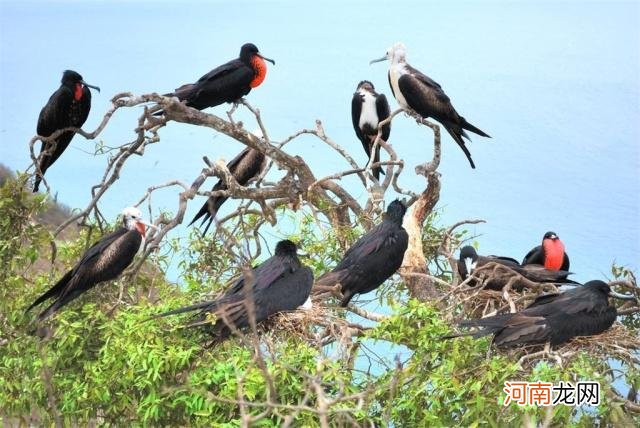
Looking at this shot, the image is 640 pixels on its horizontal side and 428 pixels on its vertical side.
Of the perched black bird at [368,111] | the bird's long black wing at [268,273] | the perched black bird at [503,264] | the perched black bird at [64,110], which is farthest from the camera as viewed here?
the perched black bird at [368,111]

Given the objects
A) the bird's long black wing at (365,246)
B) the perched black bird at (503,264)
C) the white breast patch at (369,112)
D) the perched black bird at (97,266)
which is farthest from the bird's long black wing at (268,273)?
the white breast patch at (369,112)

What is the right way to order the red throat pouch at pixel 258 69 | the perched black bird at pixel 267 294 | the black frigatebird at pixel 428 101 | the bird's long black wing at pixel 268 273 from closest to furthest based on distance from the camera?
the perched black bird at pixel 267 294
the bird's long black wing at pixel 268 273
the black frigatebird at pixel 428 101
the red throat pouch at pixel 258 69

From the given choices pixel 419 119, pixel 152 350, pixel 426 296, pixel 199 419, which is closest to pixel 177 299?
pixel 152 350

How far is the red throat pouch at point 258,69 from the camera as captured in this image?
8.70 m

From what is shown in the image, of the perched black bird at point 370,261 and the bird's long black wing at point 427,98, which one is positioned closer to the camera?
the perched black bird at point 370,261

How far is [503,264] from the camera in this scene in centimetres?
752

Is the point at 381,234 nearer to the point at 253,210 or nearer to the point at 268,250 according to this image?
the point at 268,250

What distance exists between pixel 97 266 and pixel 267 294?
4.48 feet

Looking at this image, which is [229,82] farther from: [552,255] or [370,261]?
[552,255]

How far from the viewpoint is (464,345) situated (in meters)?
5.68

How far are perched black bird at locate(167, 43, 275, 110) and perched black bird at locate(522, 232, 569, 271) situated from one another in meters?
2.38

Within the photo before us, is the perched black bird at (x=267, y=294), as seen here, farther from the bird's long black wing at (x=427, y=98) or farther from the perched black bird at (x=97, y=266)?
the bird's long black wing at (x=427, y=98)

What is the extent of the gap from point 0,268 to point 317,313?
218cm

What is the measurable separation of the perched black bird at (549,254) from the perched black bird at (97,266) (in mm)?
2908
